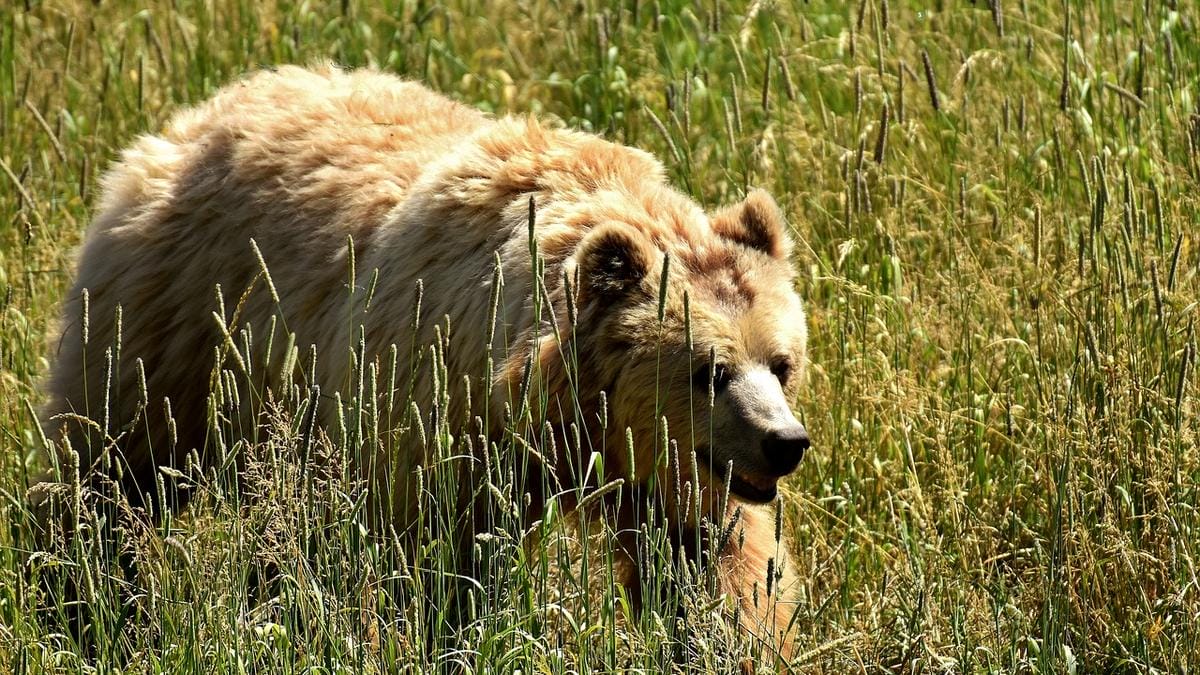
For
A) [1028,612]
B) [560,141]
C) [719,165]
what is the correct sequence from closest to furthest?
[1028,612], [560,141], [719,165]

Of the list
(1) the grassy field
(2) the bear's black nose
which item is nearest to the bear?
(2) the bear's black nose

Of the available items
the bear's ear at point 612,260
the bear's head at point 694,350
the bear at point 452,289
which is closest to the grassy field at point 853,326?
the bear at point 452,289

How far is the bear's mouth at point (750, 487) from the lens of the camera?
4.37m

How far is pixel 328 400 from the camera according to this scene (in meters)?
4.88

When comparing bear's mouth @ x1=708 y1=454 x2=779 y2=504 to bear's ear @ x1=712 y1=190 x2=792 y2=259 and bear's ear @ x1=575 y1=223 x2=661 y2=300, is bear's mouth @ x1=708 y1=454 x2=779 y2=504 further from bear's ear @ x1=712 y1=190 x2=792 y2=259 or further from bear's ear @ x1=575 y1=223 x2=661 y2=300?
bear's ear @ x1=712 y1=190 x2=792 y2=259

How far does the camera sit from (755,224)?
4.82m

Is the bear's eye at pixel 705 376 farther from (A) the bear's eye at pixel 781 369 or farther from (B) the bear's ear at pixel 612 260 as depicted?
(B) the bear's ear at pixel 612 260

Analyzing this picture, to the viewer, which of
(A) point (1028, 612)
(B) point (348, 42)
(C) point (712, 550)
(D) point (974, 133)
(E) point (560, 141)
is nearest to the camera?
(C) point (712, 550)

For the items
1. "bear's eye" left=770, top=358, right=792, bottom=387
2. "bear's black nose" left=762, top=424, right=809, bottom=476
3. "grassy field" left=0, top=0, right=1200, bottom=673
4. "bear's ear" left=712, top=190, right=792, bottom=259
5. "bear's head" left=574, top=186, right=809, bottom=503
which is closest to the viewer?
"grassy field" left=0, top=0, right=1200, bottom=673

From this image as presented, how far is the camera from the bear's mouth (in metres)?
4.37

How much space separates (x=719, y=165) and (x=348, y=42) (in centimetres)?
223

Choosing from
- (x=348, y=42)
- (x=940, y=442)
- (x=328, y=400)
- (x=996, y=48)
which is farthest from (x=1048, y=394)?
(x=348, y=42)

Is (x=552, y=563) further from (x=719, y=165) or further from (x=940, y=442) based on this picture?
(x=719, y=165)

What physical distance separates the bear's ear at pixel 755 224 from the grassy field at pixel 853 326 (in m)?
0.63
